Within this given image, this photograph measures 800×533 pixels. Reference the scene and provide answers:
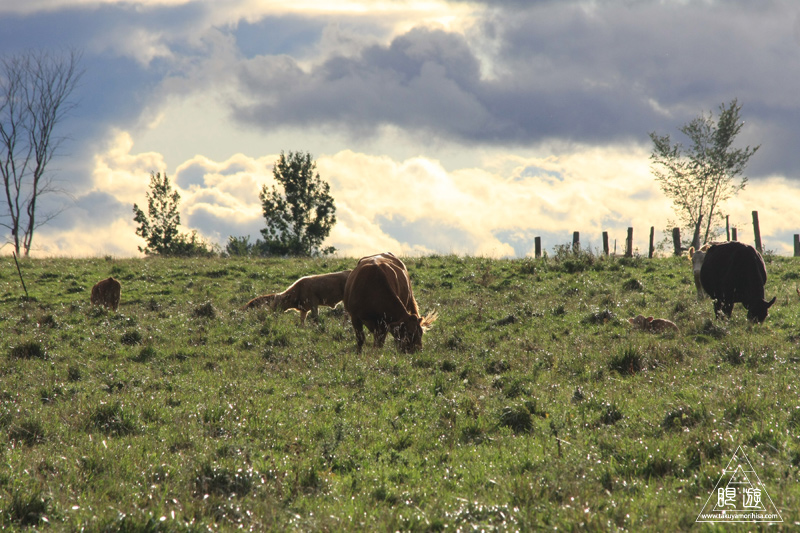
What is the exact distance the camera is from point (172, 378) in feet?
34.7

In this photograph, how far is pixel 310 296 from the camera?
18234 mm

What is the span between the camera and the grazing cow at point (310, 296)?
59.5 feet

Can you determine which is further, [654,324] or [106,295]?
[106,295]

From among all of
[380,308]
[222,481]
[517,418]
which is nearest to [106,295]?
[380,308]

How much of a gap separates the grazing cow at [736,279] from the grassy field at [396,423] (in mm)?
601

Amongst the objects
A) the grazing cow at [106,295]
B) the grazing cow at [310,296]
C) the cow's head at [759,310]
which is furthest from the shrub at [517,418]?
the grazing cow at [106,295]

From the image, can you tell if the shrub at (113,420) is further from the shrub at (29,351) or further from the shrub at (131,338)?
the shrub at (131,338)

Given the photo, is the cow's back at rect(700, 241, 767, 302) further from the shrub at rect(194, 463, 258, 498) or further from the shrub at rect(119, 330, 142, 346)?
the shrub at rect(119, 330, 142, 346)

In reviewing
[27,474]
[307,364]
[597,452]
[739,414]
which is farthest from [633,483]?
[307,364]

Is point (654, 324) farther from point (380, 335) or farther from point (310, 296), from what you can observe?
point (310, 296)

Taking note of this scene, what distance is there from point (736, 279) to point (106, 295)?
1788 cm

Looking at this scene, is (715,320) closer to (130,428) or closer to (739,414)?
(739,414)

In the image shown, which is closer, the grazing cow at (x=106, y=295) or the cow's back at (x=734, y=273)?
the cow's back at (x=734, y=273)

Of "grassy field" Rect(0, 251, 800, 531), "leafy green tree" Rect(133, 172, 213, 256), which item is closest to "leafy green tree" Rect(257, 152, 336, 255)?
"leafy green tree" Rect(133, 172, 213, 256)
